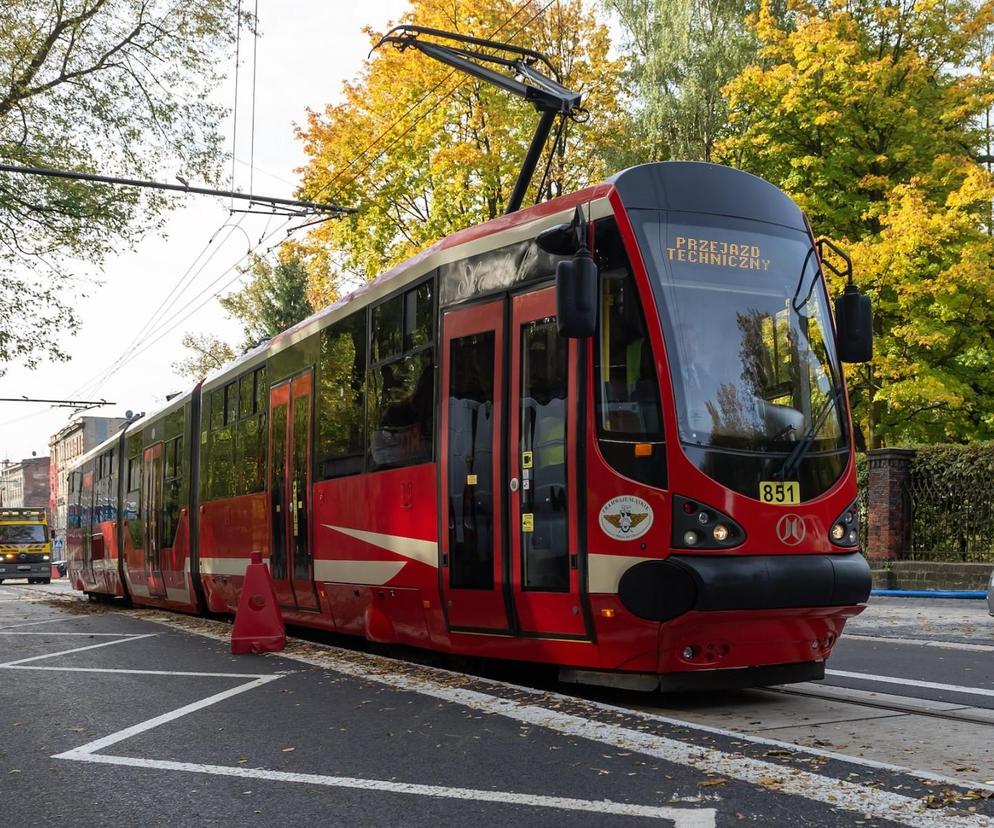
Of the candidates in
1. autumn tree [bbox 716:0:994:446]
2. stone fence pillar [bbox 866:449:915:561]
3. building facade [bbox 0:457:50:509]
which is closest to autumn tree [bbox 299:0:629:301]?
autumn tree [bbox 716:0:994:446]

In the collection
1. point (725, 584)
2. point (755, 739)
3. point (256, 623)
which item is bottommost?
point (755, 739)

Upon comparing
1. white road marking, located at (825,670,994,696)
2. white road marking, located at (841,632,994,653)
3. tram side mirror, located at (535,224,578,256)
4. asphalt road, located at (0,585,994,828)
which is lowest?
white road marking, located at (841,632,994,653)

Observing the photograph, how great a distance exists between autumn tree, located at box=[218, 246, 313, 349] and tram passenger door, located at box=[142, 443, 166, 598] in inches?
1031

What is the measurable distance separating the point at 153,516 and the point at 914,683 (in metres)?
14.6

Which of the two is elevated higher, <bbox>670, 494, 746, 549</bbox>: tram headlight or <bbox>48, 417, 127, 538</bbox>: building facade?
<bbox>48, 417, 127, 538</bbox>: building facade

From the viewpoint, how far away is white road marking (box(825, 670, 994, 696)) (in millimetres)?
8141

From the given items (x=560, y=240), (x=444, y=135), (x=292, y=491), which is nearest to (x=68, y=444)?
(x=444, y=135)

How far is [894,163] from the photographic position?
26359mm

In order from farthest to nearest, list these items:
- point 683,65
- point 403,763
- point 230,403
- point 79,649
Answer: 1. point 683,65
2. point 230,403
3. point 79,649
4. point 403,763

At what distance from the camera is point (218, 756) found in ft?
20.2

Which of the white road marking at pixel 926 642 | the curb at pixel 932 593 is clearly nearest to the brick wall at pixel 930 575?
the curb at pixel 932 593

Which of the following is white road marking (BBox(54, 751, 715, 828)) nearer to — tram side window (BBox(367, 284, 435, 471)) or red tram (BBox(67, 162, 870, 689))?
red tram (BBox(67, 162, 870, 689))

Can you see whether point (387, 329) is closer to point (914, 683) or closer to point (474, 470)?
point (474, 470)

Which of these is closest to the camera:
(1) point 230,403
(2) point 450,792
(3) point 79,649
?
(2) point 450,792
